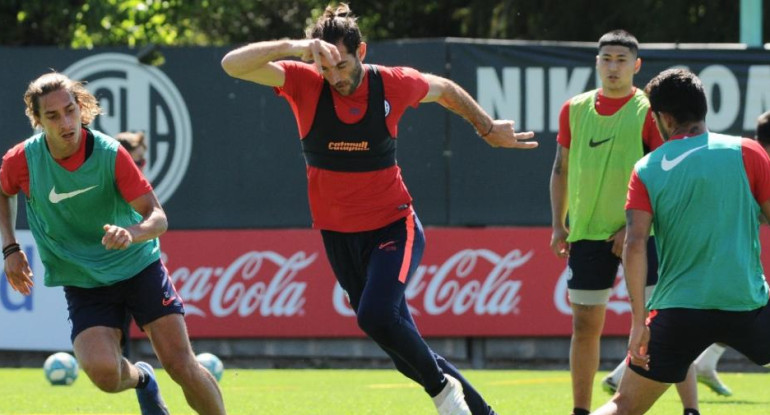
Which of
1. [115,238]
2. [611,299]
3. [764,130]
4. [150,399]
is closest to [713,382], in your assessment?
[611,299]

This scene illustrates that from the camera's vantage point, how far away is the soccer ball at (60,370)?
40.7 feet

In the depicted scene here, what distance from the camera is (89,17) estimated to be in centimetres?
2195

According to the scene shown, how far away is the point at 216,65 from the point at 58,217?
780cm

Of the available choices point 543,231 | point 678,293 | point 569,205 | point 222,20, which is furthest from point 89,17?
point 678,293

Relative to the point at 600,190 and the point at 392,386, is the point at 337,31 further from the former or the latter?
the point at 392,386

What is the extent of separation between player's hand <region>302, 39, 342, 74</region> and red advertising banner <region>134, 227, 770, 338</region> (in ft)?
26.3

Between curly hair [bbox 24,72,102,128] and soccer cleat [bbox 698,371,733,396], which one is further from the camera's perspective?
soccer cleat [bbox 698,371,733,396]

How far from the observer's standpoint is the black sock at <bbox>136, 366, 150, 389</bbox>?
7.91 meters

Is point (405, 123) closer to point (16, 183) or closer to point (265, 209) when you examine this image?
point (265, 209)

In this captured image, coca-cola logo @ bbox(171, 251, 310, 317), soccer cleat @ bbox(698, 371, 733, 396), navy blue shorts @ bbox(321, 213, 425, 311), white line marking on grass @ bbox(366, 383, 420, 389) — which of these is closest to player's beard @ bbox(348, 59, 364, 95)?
navy blue shorts @ bbox(321, 213, 425, 311)

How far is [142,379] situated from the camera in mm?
7934

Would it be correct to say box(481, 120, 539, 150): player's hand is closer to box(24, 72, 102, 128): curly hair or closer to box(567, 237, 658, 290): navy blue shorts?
box(567, 237, 658, 290): navy blue shorts

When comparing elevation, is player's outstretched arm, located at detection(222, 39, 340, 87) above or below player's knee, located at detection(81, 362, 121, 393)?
above

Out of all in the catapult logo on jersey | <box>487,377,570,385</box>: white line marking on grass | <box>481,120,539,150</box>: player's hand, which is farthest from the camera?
the catapult logo on jersey
